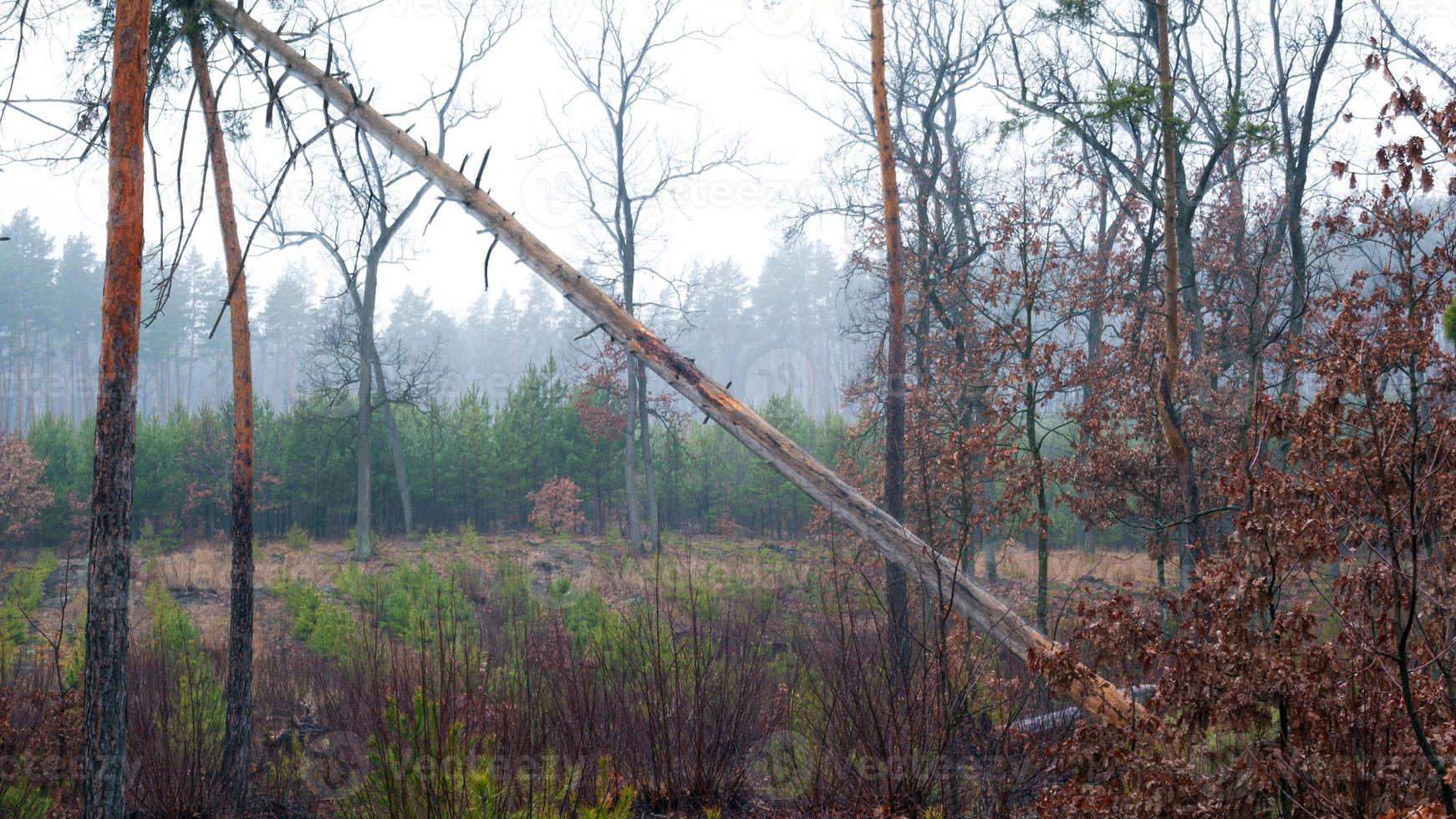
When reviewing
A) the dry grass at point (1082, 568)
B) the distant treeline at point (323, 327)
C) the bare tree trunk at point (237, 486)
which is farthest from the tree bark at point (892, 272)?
the distant treeline at point (323, 327)

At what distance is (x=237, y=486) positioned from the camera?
7312 mm

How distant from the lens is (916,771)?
14.4 ft

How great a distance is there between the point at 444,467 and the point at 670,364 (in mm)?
23374

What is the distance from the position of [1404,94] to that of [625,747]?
5.86 metres

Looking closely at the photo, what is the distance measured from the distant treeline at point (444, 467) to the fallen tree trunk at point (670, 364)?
1773 cm

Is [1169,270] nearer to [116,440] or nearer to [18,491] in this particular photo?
[116,440]

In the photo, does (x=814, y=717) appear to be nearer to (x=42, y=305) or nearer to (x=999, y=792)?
(x=999, y=792)

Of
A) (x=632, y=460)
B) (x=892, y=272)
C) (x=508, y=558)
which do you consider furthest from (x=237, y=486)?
(x=632, y=460)

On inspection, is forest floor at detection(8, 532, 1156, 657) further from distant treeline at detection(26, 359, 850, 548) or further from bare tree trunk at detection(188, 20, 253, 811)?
bare tree trunk at detection(188, 20, 253, 811)

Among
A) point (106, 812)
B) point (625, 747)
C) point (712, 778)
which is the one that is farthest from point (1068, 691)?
point (106, 812)

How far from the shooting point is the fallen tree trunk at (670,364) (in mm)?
5859

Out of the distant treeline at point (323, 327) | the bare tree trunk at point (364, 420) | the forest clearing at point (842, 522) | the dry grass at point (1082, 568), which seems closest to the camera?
the forest clearing at point (842, 522)

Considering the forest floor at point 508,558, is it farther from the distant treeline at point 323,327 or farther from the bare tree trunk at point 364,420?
the distant treeline at point 323,327

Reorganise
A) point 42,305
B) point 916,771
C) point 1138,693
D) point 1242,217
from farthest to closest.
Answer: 1. point 42,305
2. point 1242,217
3. point 1138,693
4. point 916,771
